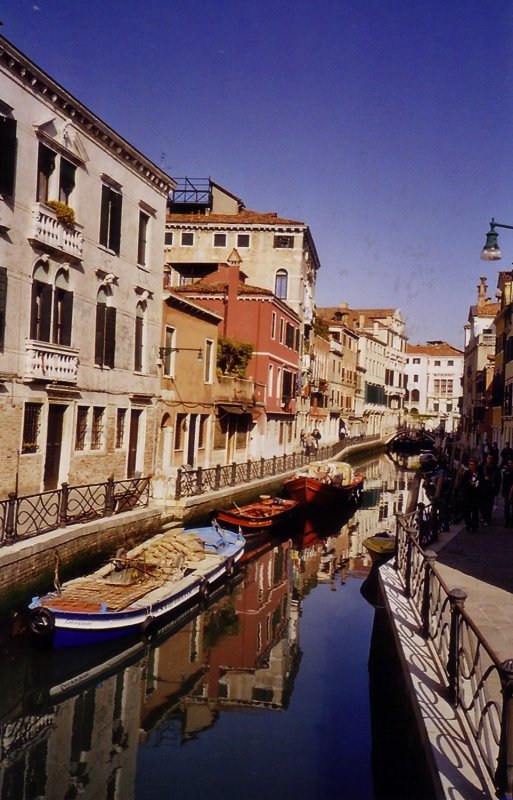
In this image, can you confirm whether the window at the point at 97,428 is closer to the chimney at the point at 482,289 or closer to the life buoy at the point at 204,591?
the life buoy at the point at 204,591

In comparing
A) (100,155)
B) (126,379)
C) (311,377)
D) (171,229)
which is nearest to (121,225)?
(100,155)

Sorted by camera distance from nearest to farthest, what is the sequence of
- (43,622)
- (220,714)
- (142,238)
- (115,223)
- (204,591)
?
(220,714) < (43,622) < (204,591) < (115,223) < (142,238)

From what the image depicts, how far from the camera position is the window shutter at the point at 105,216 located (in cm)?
1869

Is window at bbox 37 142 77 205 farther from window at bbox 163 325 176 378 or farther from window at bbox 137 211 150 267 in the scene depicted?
window at bbox 163 325 176 378

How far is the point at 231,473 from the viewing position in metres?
25.6

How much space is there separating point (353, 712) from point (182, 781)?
2.74 m

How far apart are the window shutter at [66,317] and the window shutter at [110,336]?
186 cm

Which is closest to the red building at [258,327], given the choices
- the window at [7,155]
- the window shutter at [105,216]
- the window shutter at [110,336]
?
the window shutter at [110,336]

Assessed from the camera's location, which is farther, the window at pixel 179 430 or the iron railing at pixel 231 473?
the window at pixel 179 430

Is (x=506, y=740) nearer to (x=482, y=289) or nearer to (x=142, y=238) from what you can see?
(x=142, y=238)

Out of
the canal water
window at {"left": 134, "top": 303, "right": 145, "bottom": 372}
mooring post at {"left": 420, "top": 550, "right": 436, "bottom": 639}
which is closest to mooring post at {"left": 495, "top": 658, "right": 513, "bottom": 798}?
the canal water

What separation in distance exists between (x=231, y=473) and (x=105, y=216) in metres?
10.3

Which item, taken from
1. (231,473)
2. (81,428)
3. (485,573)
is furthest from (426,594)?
(231,473)

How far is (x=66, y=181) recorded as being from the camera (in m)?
17.1
